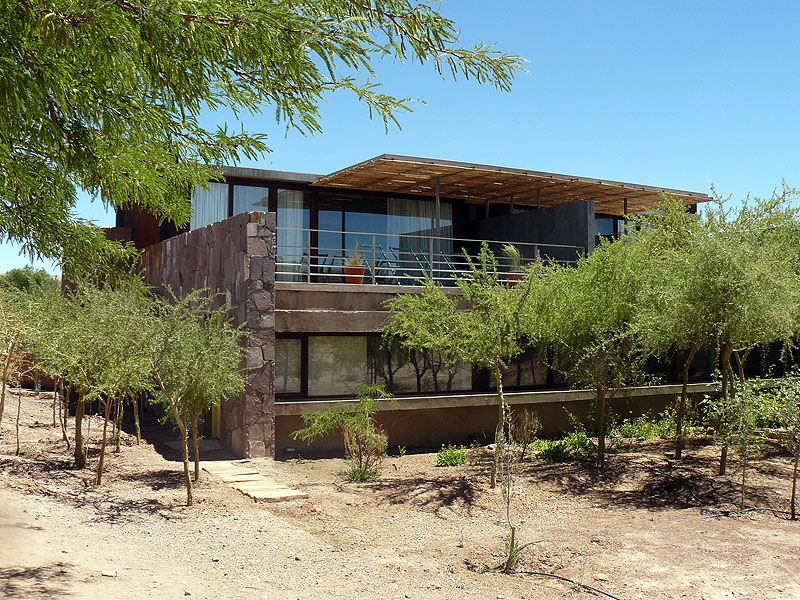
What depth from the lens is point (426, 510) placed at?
10.8m

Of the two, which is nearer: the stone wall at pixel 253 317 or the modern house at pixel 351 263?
the stone wall at pixel 253 317

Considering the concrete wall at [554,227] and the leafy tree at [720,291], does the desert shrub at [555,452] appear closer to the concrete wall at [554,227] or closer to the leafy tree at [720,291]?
the leafy tree at [720,291]

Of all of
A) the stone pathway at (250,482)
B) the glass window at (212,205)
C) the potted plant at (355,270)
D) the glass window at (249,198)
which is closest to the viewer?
the stone pathway at (250,482)

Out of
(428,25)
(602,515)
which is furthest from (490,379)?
(428,25)

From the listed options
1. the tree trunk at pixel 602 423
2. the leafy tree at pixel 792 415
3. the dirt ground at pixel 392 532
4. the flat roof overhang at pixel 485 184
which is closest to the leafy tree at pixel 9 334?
the dirt ground at pixel 392 532

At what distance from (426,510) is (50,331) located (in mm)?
6582

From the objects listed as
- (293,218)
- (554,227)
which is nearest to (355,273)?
(293,218)

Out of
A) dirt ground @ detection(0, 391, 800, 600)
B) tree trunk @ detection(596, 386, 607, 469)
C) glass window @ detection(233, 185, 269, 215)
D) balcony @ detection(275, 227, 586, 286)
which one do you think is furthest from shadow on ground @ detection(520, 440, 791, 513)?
glass window @ detection(233, 185, 269, 215)

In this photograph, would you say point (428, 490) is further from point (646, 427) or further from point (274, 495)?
point (646, 427)

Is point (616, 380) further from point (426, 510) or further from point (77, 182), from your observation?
point (77, 182)

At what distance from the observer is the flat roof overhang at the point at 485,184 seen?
17484 millimetres

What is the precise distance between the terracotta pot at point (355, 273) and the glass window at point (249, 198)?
12.5ft

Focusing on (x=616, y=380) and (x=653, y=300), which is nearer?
(x=653, y=300)

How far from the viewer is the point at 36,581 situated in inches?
256
